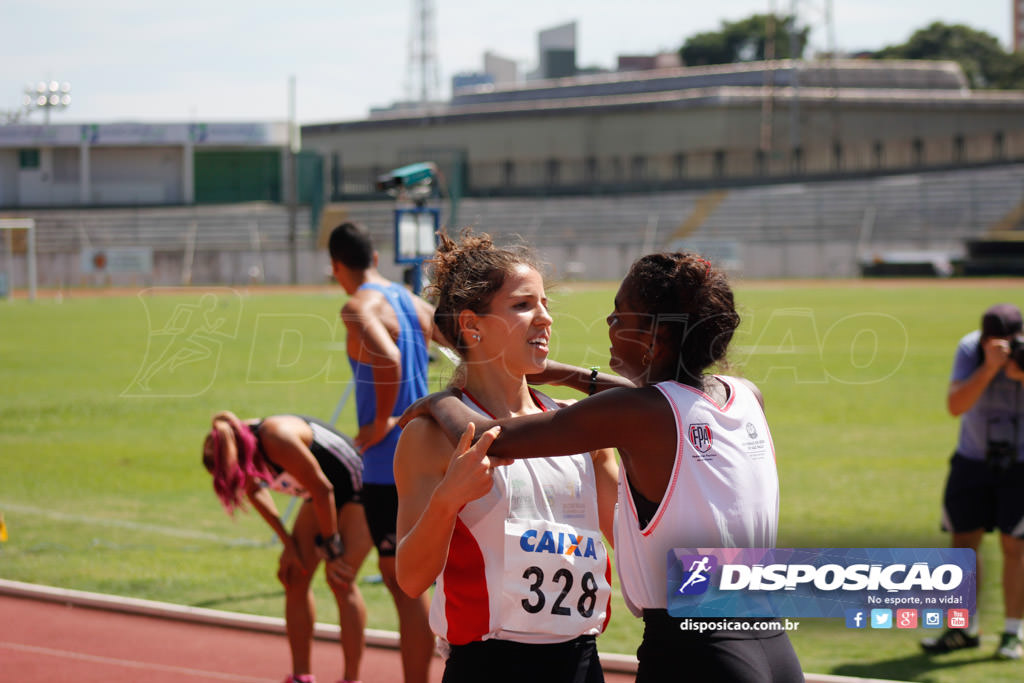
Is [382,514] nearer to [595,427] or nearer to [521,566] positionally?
[521,566]

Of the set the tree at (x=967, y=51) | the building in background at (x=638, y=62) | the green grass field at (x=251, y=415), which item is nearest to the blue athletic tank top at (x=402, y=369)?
the green grass field at (x=251, y=415)

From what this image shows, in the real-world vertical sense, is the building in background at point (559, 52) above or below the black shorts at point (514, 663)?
above

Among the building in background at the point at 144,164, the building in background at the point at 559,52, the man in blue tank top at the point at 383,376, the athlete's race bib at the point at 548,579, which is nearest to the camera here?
the athlete's race bib at the point at 548,579

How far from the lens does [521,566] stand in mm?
2744

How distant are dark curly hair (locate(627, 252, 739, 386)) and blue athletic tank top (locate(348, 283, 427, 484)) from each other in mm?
2642

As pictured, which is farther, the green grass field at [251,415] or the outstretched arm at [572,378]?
the green grass field at [251,415]

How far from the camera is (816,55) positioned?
253ft

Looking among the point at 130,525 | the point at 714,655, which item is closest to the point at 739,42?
the point at 130,525

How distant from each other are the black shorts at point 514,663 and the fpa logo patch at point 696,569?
47cm

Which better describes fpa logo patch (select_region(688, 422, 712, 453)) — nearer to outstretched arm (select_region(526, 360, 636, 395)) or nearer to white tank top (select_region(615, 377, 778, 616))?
white tank top (select_region(615, 377, 778, 616))

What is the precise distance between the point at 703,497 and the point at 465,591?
0.69m

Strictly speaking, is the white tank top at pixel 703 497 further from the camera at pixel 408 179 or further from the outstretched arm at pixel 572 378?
the camera at pixel 408 179

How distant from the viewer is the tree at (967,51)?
95750 millimetres

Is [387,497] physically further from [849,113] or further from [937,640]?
[849,113]
